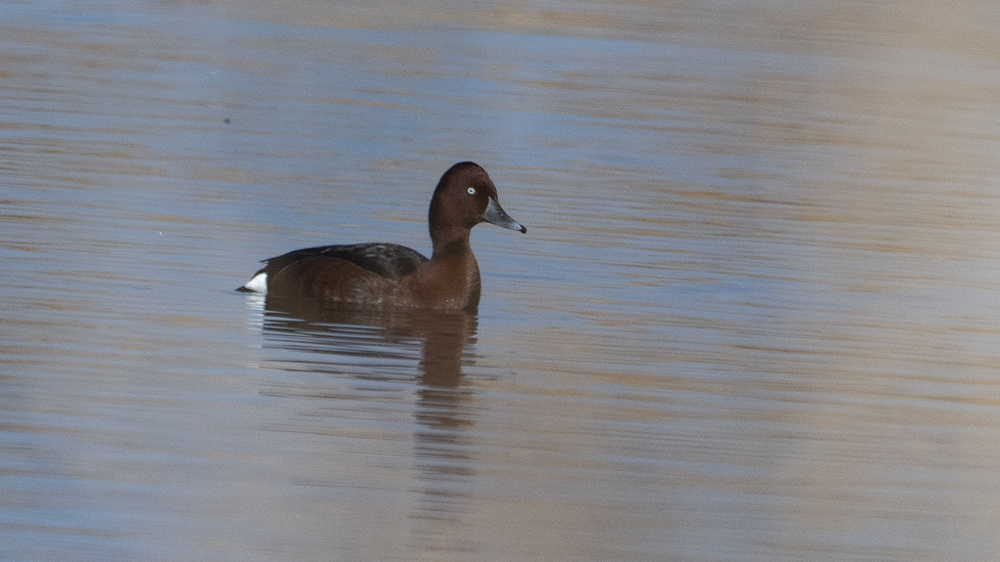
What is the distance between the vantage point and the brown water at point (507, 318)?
584 cm

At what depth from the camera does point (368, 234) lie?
1135cm

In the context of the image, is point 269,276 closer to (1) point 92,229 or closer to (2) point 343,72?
(1) point 92,229

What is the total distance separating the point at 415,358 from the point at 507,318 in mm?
1225

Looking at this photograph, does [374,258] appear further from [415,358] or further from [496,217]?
[415,358]

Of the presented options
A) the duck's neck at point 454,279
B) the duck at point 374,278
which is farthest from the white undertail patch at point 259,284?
the duck's neck at point 454,279

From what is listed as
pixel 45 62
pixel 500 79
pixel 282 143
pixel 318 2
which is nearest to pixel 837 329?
pixel 282 143

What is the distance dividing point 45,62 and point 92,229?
7.49 metres

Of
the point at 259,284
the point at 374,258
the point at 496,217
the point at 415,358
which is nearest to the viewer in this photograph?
the point at 415,358

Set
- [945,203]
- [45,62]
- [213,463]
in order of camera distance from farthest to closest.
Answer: [45,62]
[945,203]
[213,463]

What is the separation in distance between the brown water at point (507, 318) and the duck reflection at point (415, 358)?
0.03 meters

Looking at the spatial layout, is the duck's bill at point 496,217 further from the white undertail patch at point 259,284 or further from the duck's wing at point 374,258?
the white undertail patch at point 259,284

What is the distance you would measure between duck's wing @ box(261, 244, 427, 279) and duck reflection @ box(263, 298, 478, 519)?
20 centimetres

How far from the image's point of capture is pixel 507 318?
9.26 meters

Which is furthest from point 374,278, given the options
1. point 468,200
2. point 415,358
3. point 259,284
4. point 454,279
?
point 415,358
